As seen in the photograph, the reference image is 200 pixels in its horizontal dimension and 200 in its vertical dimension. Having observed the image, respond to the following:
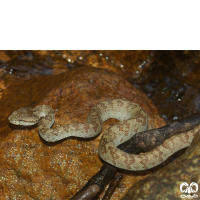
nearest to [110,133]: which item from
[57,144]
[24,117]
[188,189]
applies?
[57,144]

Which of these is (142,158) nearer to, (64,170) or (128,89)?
(64,170)

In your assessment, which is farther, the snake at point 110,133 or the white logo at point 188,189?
the snake at point 110,133

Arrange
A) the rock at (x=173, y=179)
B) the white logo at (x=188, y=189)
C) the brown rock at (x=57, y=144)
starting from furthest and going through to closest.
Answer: the brown rock at (x=57, y=144), the rock at (x=173, y=179), the white logo at (x=188, y=189)

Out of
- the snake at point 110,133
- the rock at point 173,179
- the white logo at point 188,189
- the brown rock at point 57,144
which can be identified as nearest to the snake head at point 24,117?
the snake at point 110,133

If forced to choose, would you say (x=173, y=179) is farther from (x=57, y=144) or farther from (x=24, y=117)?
(x=24, y=117)

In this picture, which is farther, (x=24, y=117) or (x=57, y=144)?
(x=57, y=144)

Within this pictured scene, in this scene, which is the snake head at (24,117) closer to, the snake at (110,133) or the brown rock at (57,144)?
the snake at (110,133)
